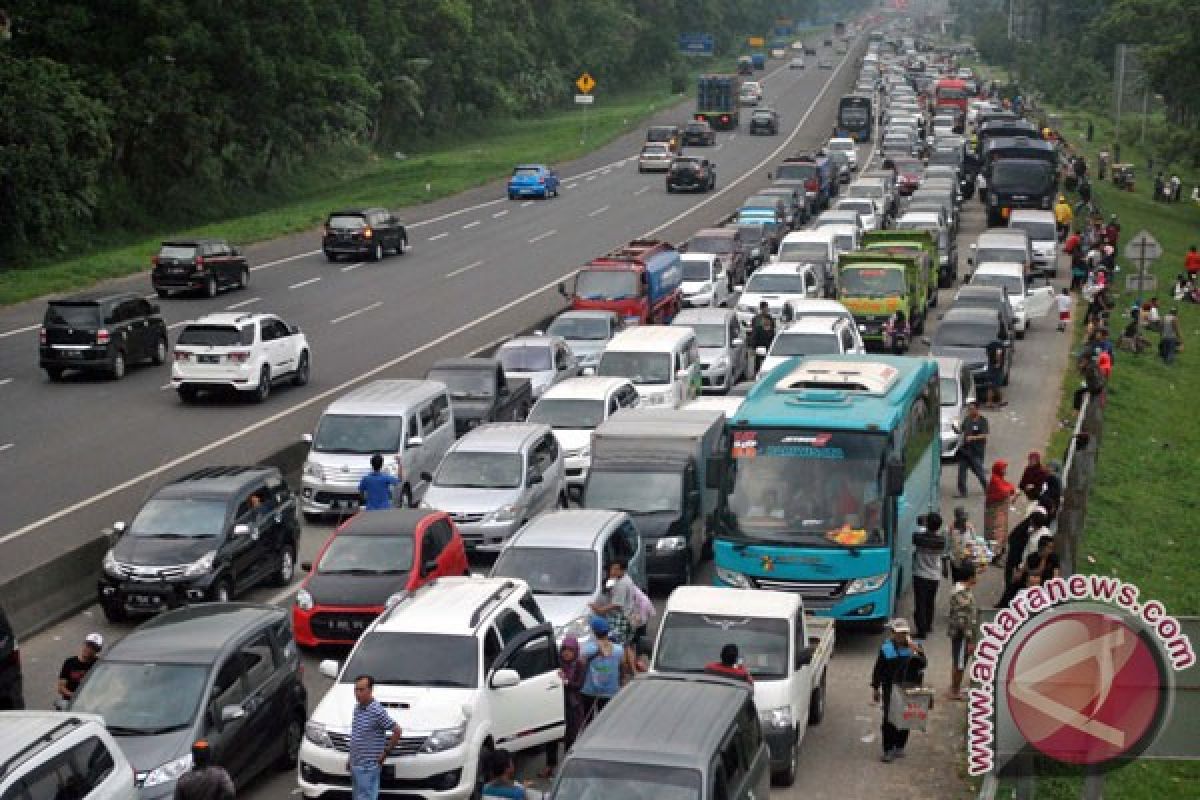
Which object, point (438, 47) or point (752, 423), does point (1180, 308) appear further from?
point (438, 47)

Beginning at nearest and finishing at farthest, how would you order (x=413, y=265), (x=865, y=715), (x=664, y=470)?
(x=865, y=715)
(x=664, y=470)
(x=413, y=265)

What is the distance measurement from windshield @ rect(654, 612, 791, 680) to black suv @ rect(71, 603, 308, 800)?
3630mm

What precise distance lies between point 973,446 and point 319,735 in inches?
649

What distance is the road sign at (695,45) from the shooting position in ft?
581

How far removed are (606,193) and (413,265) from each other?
77.6ft

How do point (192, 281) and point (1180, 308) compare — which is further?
point (1180, 308)

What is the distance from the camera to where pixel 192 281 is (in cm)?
5062

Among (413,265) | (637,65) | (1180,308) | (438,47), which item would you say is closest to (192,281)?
(413,265)

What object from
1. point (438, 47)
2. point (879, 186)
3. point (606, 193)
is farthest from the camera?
point (438, 47)

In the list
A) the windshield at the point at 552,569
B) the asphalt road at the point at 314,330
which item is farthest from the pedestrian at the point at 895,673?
the asphalt road at the point at 314,330

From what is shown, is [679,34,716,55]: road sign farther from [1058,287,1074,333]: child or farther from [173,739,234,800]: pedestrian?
[173,739,234,800]: pedestrian

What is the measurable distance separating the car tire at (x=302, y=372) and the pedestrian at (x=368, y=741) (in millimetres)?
23563

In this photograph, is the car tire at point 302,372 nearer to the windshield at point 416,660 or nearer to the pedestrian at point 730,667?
the windshield at point 416,660

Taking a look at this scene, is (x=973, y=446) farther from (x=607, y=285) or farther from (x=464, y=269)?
(x=464, y=269)
